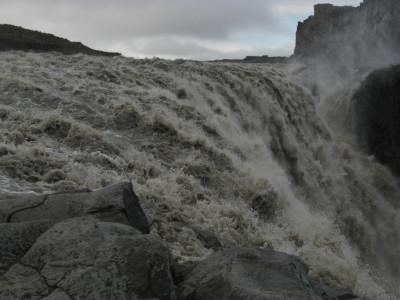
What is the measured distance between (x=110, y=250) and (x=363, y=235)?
1632 cm

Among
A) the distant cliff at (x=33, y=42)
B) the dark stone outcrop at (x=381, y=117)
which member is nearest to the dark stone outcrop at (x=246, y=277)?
the dark stone outcrop at (x=381, y=117)

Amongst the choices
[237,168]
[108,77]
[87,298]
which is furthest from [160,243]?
[108,77]

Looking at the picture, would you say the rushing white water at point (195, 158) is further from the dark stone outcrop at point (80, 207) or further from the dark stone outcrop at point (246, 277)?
the dark stone outcrop at point (246, 277)

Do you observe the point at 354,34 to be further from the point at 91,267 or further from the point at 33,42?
the point at 91,267

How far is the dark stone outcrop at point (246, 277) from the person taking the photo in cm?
447

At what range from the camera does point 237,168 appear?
40.1 ft

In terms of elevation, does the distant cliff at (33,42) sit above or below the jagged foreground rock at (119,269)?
above

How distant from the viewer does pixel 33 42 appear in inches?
1172

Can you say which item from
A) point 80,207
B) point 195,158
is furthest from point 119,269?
point 195,158

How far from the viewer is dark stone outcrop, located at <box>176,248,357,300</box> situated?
14.7 ft

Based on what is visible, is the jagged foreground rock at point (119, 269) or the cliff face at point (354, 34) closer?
the jagged foreground rock at point (119, 269)

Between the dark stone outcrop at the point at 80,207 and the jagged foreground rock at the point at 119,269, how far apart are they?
2.33ft

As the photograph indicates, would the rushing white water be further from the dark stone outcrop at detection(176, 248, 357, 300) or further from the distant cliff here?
the distant cliff

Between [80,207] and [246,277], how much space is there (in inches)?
98.6
